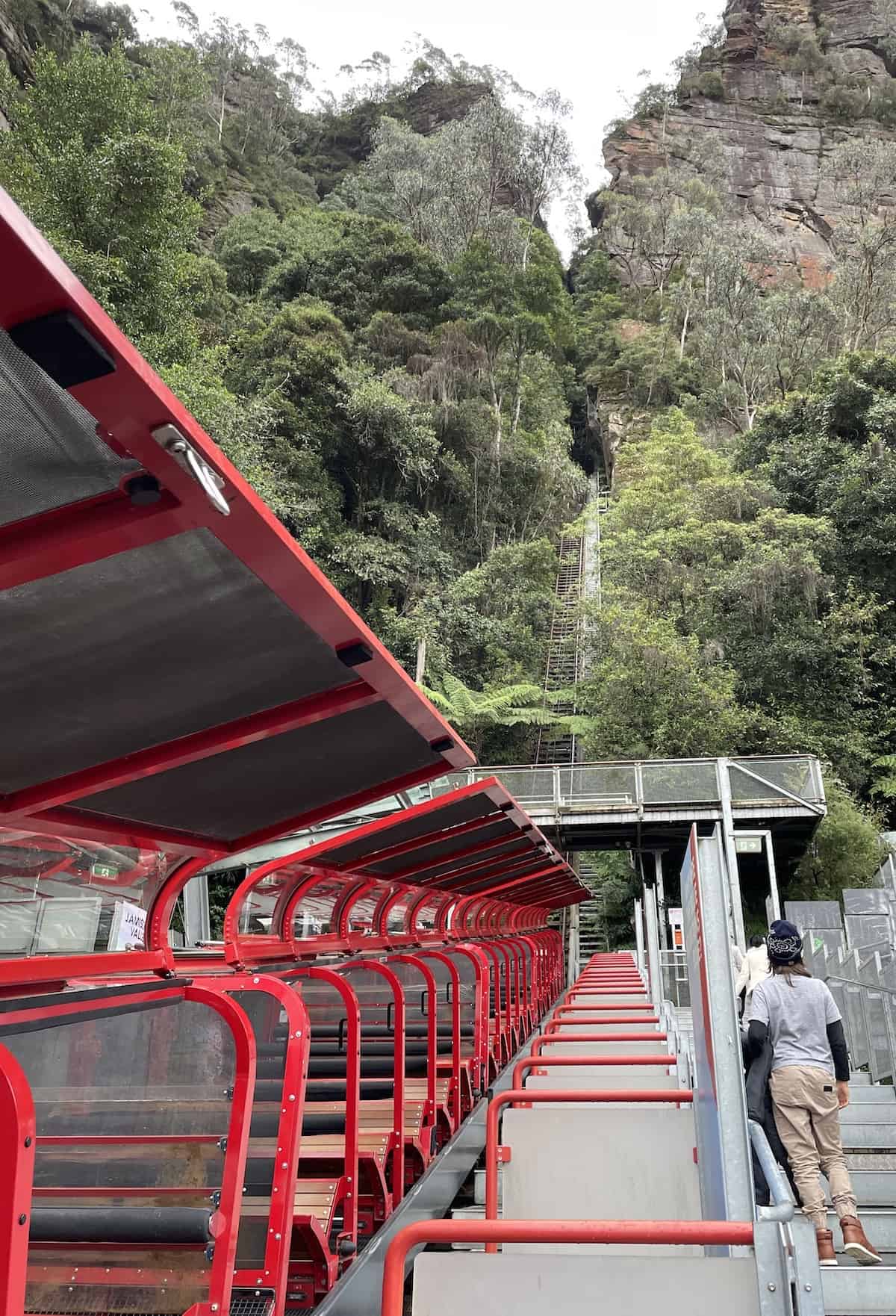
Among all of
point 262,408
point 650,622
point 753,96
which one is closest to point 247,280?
point 262,408

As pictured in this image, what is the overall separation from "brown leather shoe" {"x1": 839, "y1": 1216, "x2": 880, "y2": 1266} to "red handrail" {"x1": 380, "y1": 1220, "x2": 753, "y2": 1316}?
269 centimetres

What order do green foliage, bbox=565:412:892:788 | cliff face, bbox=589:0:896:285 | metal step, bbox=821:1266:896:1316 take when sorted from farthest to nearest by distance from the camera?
1. cliff face, bbox=589:0:896:285
2. green foliage, bbox=565:412:892:788
3. metal step, bbox=821:1266:896:1316

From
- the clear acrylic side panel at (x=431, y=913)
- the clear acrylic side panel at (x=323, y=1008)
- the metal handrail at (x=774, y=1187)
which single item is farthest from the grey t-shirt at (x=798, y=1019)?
the clear acrylic side panel at (x=431, y=913)

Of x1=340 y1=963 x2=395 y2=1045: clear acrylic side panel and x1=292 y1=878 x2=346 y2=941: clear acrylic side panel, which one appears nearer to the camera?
x1=340 y1=963 x2=395 y2=1045: clear acrylic side panel

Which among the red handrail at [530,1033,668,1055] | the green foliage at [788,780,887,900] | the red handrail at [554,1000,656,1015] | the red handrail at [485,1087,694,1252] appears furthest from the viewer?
the green foliage at [788,780,887,900]

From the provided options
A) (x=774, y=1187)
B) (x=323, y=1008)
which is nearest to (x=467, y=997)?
(x=323, y=1008)

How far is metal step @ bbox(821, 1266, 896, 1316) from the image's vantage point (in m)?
3.15

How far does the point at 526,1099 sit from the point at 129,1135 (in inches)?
72.5

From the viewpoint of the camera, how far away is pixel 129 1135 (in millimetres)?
2520

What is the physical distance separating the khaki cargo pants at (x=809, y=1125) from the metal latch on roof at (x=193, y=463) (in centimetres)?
438

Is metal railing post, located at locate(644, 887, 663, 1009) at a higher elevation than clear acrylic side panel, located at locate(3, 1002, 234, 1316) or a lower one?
higher

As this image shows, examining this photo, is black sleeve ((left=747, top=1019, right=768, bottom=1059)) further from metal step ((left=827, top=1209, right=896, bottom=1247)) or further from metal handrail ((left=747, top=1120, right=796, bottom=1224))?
metal handrail ((left=747, top=1120, right=796, bottom=1224))

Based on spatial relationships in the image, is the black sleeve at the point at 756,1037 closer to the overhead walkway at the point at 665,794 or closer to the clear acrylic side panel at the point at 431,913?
the clear acrylic side panel at the point at 431,913

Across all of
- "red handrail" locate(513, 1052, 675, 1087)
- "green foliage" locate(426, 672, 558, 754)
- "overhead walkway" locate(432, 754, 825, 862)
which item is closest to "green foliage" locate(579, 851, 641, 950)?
"green foliage" locate(426, 672, 558, 754)
